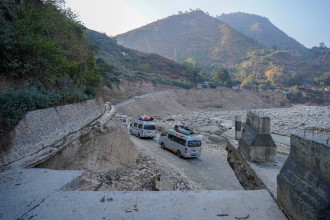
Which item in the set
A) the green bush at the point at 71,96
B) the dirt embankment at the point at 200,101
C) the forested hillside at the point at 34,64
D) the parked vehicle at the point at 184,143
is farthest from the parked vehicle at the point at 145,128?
the dirt embankment at the point at 200,101

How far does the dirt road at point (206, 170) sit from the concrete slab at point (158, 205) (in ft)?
26.2

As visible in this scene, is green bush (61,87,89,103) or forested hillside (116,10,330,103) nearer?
green bush (61,87,89,103)

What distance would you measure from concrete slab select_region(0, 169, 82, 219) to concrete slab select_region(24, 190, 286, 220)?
0.77 feet

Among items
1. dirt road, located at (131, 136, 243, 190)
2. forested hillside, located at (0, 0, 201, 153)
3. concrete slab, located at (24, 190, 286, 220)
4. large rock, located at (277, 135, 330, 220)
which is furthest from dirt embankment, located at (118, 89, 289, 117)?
large rock, located at (277, 135, 330, 220)

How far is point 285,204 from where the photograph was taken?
304 centimetres

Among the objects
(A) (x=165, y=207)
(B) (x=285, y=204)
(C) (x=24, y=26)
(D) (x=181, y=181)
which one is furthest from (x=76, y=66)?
(B) (x=285, y=204)

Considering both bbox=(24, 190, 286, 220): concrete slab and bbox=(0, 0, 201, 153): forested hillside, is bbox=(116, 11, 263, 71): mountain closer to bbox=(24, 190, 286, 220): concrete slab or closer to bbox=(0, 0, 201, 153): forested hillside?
bbox=(0, 0, 201, 153): forested hillside

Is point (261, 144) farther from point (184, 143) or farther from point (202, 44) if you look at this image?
point (202, 44)

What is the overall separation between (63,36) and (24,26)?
121 inches

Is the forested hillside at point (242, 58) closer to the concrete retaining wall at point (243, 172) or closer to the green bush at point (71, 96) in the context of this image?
the green bush at point (71, 96)

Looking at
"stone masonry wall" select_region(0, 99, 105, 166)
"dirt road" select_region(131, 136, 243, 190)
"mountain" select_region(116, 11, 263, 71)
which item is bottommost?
"dirt road" select_region(131, 136, 243, 190)

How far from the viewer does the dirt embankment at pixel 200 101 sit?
42.7 m

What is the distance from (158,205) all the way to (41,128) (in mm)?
4873

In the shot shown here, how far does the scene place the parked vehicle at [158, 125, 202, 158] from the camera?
14453mm
